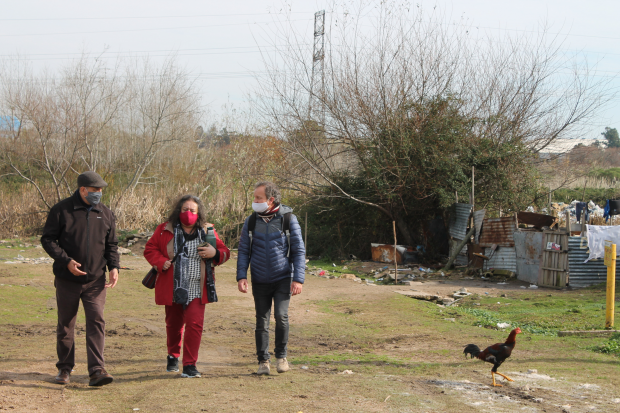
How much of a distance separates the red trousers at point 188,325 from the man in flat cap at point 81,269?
0.66m

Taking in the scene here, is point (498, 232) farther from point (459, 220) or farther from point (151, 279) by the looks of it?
point (151, 279)

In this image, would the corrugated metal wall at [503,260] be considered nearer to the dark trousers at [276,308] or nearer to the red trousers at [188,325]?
the dark trousers at [276,308]

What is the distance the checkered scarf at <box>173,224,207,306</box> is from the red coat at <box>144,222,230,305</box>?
0.05 meters

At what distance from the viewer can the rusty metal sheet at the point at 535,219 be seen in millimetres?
16484

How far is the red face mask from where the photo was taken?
5.30 m

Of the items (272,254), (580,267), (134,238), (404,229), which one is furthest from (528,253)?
(134,238)

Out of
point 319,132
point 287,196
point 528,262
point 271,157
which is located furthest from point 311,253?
point 528,262

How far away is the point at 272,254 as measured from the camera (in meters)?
5.44

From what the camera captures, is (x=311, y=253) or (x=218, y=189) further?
(x=218, y=189)

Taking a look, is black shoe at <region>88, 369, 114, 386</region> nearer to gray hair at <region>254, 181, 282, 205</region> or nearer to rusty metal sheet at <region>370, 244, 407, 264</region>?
gray hair at <region>254, 181, 282, 205</region>

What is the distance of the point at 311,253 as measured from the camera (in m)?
23.0

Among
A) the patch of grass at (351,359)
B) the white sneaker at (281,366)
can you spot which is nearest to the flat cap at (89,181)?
the white sneaker at (281,366)

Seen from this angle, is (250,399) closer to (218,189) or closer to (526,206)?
(526,206)

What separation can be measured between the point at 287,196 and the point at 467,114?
815 cm
